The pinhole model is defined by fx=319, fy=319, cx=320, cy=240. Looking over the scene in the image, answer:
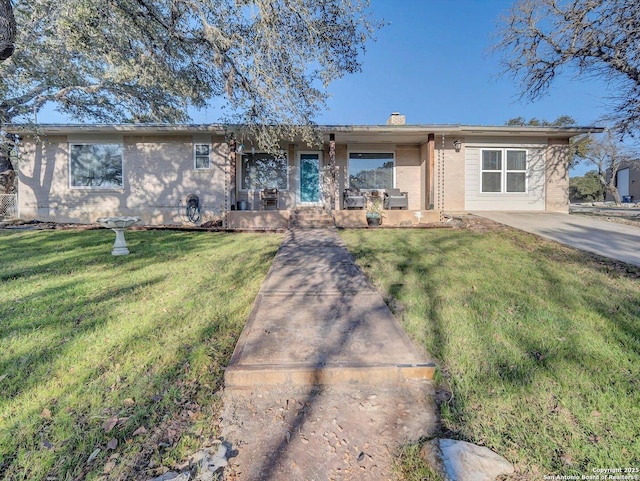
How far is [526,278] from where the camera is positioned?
4.16 meters

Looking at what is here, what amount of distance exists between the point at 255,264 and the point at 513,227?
22.0ft

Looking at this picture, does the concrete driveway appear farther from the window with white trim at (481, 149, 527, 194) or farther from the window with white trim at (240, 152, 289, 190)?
the window with white trim at (240, 152, 289, 190)

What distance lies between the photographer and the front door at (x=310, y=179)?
11.8 metres

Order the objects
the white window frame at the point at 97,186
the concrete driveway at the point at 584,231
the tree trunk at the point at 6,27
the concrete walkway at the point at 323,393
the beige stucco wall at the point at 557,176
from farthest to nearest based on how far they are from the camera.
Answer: the beige stucco wall at the point at 557,176 < the white window frame at the point at 97,186 < the concrete driveway at the point at 584,231 < the tree trunk at the point at 6,27 < the concrete walkway at the point at 323,393

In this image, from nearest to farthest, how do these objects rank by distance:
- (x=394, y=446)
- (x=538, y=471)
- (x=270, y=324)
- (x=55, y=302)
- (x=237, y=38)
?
1. (x=538, y=471)
2. (x=394, y=446)
3. (x=270, y=324)
4. (x=55, y=302)
5. (x=237, y=38)

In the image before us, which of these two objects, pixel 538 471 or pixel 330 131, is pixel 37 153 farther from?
pixel 538 471

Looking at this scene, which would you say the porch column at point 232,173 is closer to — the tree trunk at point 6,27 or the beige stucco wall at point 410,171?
the tree trunk at point 6,27

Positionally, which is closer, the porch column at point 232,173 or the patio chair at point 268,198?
the porch column at point 232,173

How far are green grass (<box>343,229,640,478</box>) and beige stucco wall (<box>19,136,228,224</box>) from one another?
7715mm

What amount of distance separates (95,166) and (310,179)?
7.33 meters

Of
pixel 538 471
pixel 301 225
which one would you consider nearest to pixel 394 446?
pixel 538 471

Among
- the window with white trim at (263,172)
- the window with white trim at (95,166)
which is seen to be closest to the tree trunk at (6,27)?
the window with white trim at (95,166)

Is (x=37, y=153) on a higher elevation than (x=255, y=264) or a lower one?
higher

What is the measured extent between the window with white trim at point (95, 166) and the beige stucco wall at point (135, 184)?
0.16 metres
